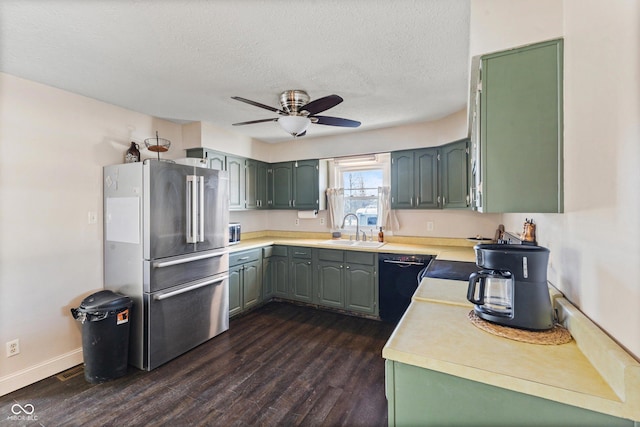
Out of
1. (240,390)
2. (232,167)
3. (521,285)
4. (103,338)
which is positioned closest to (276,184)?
(232,167)

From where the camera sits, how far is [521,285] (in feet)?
3.49

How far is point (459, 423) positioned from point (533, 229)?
4.28ft

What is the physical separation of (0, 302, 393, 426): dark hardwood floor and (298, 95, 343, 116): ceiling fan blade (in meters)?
2.11

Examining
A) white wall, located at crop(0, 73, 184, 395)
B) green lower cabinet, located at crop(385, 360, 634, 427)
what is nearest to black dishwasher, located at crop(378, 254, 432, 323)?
green lower cabinet, located at crop(385, 360, 634, 427)

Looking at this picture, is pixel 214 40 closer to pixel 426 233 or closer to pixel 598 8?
pixel 598 8

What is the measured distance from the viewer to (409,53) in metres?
1.86

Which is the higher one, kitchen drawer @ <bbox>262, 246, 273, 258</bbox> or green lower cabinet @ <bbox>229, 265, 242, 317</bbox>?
kitchen drawer @ <bbox>262, 246, 273, 258</bbox>

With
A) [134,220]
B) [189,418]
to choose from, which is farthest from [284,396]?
[134,220]

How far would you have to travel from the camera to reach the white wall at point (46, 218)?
2098 millimetres

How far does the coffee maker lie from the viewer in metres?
1.06

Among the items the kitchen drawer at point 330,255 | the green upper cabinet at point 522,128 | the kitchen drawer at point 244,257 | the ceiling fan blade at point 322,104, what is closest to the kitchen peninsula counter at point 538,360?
the green upper cabinet at point 522,128

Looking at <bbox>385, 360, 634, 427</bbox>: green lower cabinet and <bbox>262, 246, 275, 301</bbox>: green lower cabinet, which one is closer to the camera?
<bbox>385, 360, 634, 427</bbox>: green lower cabinet

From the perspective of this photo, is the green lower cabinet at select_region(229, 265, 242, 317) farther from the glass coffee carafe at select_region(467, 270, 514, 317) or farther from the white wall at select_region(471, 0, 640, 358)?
the white wall at select_region(471, 0, 640, 358)

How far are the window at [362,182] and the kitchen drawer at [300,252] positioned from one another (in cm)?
82
